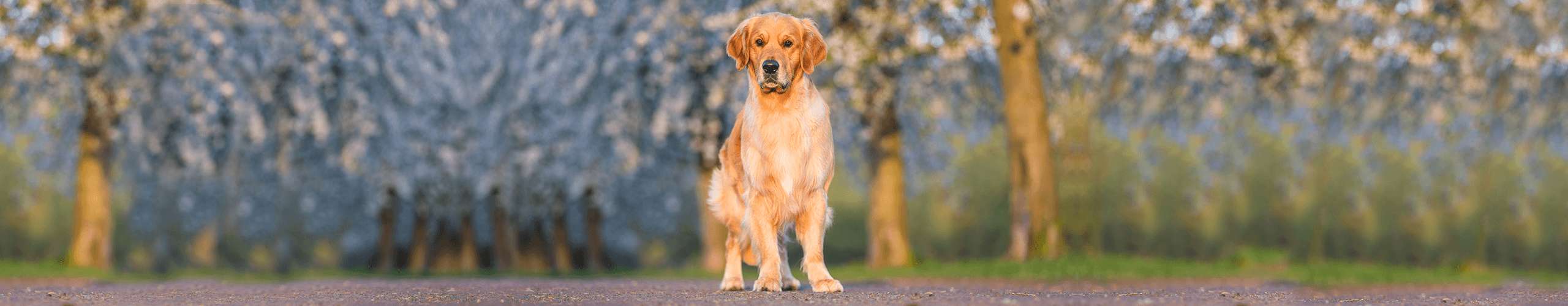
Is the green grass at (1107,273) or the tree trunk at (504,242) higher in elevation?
the tree trunk at (504,242)

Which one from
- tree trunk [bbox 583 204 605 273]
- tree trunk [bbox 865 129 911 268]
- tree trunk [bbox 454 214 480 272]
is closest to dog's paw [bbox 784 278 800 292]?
tree trunk [bbox 454 214 480 272]

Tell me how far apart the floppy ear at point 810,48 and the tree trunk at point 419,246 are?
5.96 m

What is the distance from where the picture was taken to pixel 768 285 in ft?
26.4

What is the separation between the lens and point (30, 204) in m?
19.8

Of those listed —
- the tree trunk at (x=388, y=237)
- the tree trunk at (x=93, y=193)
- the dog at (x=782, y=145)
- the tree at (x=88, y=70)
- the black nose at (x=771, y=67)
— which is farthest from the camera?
the tree trunk at (x=93, y=193)

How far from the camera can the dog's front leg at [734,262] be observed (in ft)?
27.9

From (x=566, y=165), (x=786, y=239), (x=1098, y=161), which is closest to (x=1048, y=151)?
(x=1098, y=161)

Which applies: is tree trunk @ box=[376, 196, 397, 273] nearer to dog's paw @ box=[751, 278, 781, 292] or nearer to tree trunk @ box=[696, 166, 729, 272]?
tree trunk @ box=[696, 166, 729, 272]

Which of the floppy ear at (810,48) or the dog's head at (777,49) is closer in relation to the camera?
the dog's head at (777,49)

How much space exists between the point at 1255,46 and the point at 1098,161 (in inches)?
94.1

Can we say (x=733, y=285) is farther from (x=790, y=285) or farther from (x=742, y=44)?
(x=742, y=44)

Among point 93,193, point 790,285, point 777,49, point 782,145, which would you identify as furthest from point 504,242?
point 93,193

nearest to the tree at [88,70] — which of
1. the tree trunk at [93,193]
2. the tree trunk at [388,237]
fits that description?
the tree trunk at [93,193]

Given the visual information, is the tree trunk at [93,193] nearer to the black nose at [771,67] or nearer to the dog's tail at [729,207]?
the dog's tail at [729,207]
